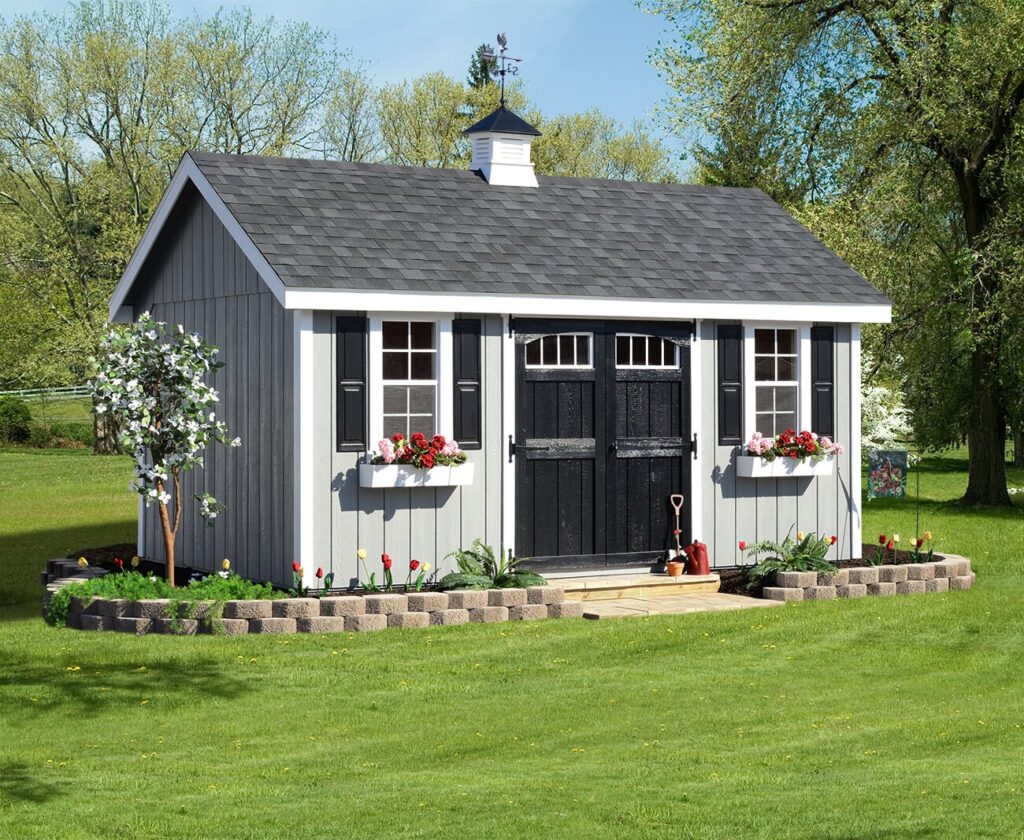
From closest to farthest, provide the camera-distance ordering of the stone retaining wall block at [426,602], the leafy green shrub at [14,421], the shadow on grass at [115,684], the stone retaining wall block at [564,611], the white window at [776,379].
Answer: the shadow on grass at [115,684], the stone retaining wall block at [426,602], the stone retaining wall block at [564,611], the white window at [776,379], the leafy green shrub at [14,421]

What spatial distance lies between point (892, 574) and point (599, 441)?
3.25 m

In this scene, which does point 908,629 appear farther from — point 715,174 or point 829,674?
point 715,174

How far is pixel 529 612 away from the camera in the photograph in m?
14.1

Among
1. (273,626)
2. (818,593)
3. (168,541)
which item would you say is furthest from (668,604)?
(168,541)

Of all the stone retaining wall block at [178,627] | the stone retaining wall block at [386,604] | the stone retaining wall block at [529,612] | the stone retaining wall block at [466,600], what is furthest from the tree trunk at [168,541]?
the stone retaining wall block at [529,612]

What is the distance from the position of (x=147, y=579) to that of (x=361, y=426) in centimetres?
236

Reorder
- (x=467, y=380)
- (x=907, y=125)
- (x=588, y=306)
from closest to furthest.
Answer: (x=467, y=380)
(x=588, y=306)
(x=907, y=125)

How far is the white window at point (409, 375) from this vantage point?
14.5m

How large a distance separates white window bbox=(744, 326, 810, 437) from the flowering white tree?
5410 millimetres

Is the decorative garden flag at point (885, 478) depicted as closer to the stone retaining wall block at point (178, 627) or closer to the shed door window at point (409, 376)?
the shed door window at point (409, 376)

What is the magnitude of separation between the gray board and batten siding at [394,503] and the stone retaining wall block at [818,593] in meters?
3.05

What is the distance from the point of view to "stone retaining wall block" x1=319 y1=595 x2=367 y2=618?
13.4 m

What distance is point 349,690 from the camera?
438 inches

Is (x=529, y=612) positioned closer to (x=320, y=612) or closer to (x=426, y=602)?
(x=426, y=602)
